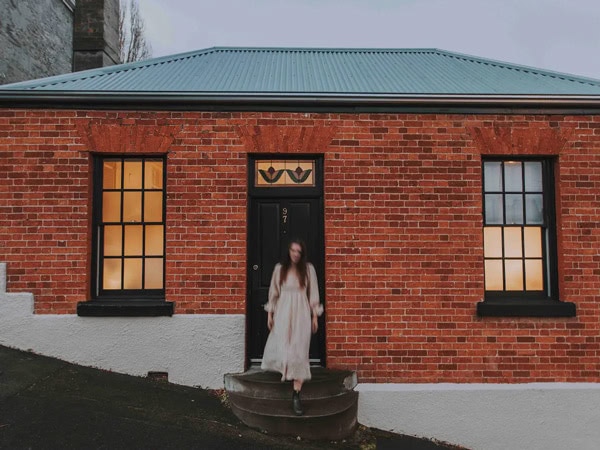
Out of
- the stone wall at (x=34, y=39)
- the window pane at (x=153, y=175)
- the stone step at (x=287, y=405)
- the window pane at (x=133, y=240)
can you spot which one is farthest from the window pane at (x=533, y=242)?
the stone wall at (x=34, y=39)

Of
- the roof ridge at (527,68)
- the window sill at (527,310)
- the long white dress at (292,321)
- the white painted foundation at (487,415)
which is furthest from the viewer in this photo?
the roof ridge at (527,68)

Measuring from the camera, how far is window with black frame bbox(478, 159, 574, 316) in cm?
533

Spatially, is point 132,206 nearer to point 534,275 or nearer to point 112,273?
point 112,273

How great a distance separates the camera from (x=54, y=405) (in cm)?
417

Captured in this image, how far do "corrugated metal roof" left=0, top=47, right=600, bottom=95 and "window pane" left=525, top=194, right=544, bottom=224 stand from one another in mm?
1310

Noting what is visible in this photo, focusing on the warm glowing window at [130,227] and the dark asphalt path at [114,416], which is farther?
the warm glowing window at [130,227]

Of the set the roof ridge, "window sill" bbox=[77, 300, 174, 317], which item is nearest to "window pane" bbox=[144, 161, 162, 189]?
"window sill" bbox=[77, 300, 174, 317]

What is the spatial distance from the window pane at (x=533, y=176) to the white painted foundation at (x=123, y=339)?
4.05 m

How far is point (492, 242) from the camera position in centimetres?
536

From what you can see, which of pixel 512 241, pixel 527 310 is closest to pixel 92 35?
pixel 512 241

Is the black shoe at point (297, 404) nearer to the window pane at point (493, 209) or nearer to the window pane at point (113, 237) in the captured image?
the window pane at point (113, 237)

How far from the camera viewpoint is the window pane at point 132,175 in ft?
17.6

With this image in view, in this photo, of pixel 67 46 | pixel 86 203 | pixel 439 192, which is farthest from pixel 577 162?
pixel 67 46

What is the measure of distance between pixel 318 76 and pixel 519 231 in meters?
3.52
